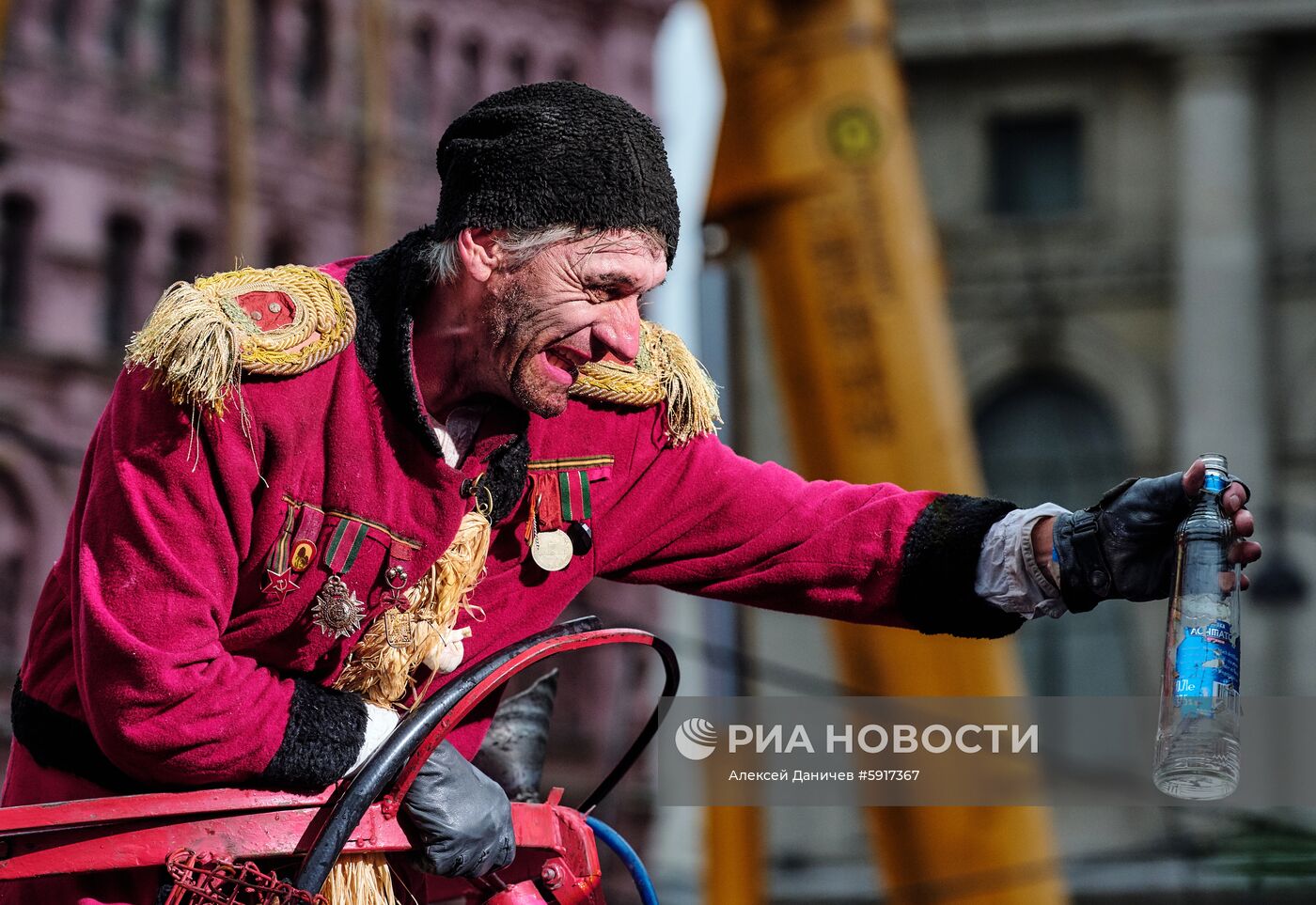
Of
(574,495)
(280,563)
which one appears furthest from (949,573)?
(280,563)

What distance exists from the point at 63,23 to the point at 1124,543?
14.3 m

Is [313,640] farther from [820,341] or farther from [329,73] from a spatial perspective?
[329,73]

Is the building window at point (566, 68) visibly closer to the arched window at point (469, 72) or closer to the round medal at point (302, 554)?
the arched window at point (469, 72)

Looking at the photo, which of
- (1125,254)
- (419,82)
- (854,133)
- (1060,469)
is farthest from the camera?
(419,82)

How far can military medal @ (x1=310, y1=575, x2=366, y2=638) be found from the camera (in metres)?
2.29

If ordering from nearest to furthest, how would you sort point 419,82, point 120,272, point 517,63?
point 120,272 < point 419,82 < point 517,63

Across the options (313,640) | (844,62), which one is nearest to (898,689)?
(844,62)

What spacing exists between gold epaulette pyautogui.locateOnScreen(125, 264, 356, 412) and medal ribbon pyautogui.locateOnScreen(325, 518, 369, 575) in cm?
18

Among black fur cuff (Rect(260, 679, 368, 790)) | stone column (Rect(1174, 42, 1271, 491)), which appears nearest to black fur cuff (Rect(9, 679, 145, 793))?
black fur cuff (Rect(260, 679, 368, 790))

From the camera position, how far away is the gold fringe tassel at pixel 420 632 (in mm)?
2352

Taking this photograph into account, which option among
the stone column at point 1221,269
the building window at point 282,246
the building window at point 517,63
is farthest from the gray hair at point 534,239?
the building window at point 517,63

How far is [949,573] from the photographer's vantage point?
8.04 feet

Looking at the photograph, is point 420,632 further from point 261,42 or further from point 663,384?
point 261,42

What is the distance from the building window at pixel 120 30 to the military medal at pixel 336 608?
13979 mm
